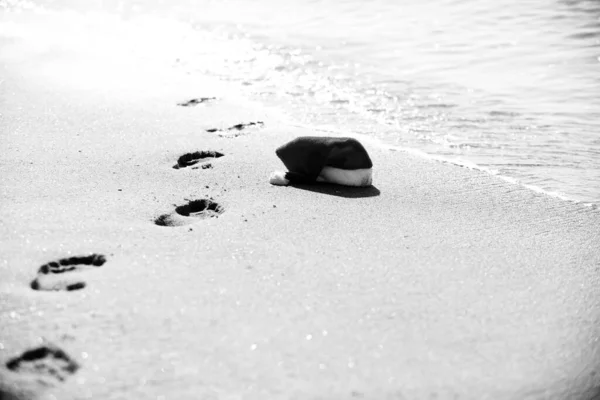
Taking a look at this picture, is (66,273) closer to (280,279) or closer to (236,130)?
(280,279)

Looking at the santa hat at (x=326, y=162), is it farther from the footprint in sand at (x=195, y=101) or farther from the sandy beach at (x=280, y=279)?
the footprint in sand at (x=195, y=101)

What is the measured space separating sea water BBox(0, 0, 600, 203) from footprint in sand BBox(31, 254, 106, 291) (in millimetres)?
2529

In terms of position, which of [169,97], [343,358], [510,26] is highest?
[510,26]

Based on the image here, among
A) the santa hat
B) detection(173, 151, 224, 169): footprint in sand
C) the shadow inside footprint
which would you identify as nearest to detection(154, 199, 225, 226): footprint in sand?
the santa hat

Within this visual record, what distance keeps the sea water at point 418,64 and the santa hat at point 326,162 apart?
3.39ft

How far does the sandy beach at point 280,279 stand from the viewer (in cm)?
220

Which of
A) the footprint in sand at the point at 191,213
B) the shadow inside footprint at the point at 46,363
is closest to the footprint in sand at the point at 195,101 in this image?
the footprint in sand at the point at 191,213

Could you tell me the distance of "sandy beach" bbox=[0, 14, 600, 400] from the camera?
220 cm

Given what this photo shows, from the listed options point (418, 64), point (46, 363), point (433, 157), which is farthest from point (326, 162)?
point (418, 64)

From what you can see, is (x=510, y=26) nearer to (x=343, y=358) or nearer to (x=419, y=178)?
(x=419, y=178)

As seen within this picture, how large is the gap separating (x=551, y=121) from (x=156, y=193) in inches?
125

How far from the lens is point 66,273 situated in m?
2.73

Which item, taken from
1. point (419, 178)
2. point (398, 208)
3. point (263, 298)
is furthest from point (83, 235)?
point (419, 178)

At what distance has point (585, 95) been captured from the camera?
237 inches
